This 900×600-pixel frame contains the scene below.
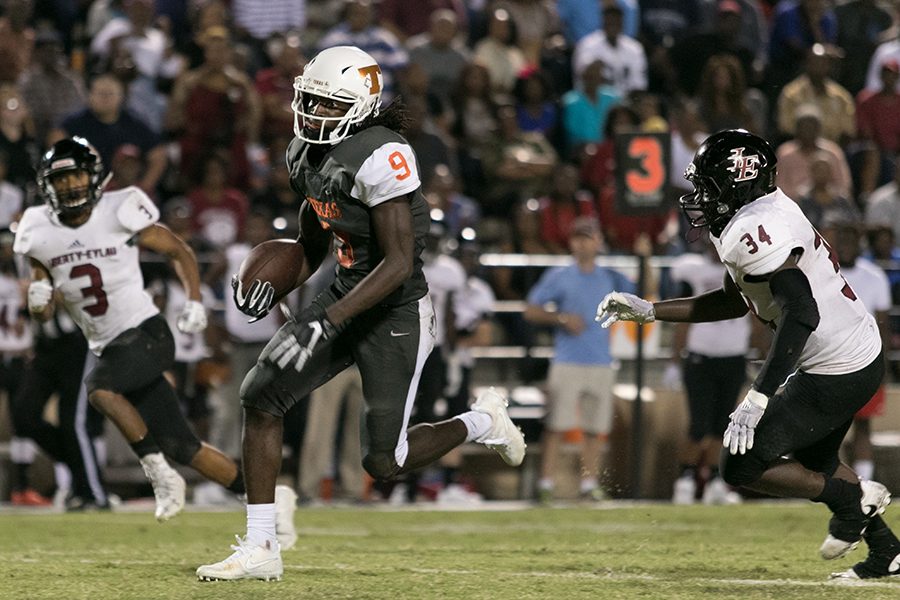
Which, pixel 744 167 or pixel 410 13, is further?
pixel 410 13

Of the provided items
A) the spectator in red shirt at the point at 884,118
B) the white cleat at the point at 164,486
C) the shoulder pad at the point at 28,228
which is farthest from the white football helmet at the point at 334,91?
the spectator in red shirt at the point at 884,118

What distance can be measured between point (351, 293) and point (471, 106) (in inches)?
300

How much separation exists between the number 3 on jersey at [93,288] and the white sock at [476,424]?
2.25 m

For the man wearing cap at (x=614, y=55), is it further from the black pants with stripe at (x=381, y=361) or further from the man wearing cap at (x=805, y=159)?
the black pants with stripe at (x=381, y=361)

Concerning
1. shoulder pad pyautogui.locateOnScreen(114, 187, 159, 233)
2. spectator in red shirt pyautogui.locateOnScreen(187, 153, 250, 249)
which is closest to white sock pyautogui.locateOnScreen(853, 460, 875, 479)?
spectator in red shirt pyautogui.locateOnScreen(187, 153, 250, 249)

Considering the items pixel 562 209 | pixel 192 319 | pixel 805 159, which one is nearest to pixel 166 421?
pixel 192 319

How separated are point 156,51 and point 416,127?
2231 mm

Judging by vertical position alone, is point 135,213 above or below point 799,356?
above

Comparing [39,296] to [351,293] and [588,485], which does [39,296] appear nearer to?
[351,293]

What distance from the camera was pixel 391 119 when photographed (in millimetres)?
5984

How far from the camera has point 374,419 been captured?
5.80 meters

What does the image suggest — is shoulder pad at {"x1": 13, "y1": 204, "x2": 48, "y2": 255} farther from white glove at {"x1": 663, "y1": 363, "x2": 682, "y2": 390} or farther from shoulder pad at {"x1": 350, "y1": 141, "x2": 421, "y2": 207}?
white glove at {"x1": 663, "y1": 363, "x2": 682, "y2": 390}

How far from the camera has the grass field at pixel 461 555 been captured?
5531mm

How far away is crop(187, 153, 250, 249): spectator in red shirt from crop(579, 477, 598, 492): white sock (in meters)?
3.05
